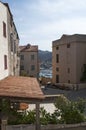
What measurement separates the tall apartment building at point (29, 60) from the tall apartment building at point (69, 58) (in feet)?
42.6

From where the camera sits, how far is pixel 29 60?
6788 centimetres

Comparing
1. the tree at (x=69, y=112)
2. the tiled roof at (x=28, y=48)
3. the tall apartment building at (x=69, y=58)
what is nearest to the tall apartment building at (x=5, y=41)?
the tree at (x=69, y=112)

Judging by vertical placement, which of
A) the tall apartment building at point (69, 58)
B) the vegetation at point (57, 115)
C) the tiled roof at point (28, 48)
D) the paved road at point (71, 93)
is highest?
the tiled roof at point (28, 48)

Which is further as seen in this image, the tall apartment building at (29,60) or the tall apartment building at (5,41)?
the tall apartment building at (29,60)

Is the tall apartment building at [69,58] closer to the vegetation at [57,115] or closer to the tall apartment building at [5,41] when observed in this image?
the tall apartment building at [5,41]

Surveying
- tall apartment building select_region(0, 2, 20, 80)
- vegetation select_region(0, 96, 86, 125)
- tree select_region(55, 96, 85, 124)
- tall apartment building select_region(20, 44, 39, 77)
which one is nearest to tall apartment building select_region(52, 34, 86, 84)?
tall apartment building select_region(20, 44, 39, 77)

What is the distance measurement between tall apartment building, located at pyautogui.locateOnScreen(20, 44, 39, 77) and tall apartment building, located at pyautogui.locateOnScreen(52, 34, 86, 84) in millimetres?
12983

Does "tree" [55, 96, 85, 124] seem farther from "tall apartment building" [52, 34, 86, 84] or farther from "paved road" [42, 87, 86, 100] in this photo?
"tall apartment building" [52, 34, 86, 84]

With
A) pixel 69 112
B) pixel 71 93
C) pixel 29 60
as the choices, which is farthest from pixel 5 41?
pixel 29 60

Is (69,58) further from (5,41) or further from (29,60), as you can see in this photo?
(5,41)

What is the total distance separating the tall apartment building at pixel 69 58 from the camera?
159 feet

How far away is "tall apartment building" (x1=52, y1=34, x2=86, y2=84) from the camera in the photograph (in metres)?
48.4

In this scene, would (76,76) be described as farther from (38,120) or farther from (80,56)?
(38,120)

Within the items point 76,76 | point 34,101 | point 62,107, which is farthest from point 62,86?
point 34,101
